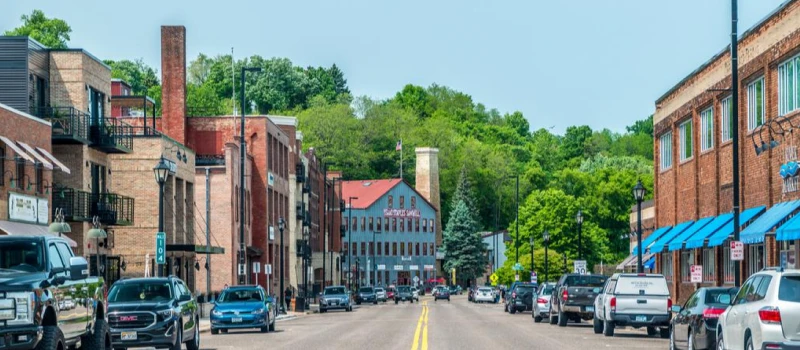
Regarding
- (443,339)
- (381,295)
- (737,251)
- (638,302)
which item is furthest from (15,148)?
(381,295)

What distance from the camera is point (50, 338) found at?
18.8 meters

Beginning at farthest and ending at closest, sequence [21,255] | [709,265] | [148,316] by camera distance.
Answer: [709,265]
[148,316]
[21,255]

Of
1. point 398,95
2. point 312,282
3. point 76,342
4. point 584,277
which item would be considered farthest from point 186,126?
point 398,95

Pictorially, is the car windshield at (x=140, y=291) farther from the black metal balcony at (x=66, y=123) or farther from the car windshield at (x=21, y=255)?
the black metal balcony at (x=66, y=123)

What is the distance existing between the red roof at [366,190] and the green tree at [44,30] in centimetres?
5065

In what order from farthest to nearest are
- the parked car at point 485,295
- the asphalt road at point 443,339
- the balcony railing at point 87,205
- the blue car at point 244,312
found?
the parked car at point 485,295 → the balcony railing at point 87,205 → the blue car at point 244,312 → the asphalt road at point 443,339

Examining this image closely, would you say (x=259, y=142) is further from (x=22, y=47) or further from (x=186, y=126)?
(x=22, y=47)

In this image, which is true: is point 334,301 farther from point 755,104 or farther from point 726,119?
point 755,104

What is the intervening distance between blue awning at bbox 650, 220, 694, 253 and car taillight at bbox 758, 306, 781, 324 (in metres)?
37.6

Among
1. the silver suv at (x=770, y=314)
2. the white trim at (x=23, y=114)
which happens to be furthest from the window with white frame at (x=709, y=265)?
the silver suv at (x=770, y=314)

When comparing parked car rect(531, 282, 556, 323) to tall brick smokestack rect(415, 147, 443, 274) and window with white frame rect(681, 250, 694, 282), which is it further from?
tall brick smokestack rect(415, 147, 443, 274)

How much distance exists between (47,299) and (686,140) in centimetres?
4401

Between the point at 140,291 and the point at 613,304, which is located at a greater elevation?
the point at 140,291

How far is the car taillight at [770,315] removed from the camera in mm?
19344
